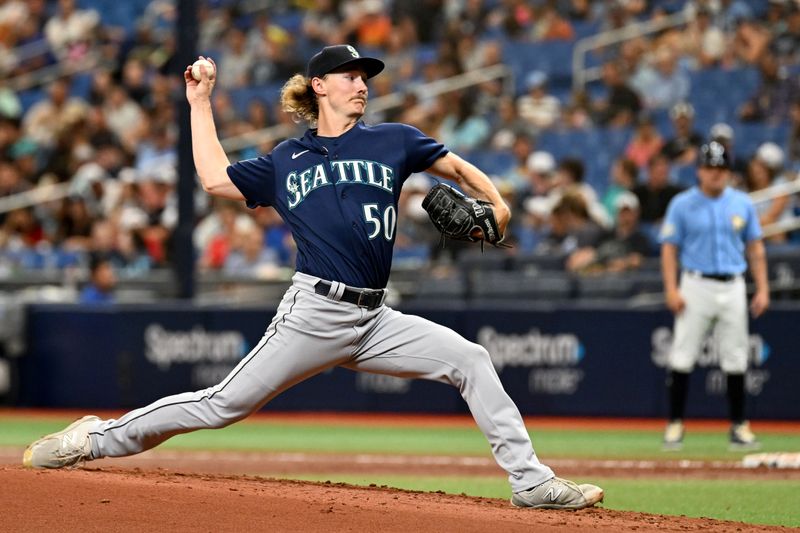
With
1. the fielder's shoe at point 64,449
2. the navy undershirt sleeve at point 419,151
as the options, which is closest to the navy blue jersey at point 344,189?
the navy undershirt sleeve at point 419,151

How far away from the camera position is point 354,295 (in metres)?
5.85

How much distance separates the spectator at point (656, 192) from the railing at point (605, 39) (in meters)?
2.67

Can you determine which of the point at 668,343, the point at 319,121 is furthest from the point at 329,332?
the point at 668,343

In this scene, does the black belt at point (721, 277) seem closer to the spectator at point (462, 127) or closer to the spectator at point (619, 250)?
the spectator at point (619, 250)

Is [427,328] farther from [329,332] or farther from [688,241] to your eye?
[688,241]

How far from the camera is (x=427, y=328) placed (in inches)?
235

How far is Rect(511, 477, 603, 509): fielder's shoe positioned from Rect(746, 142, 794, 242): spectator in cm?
906

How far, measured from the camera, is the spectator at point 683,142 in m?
15.2

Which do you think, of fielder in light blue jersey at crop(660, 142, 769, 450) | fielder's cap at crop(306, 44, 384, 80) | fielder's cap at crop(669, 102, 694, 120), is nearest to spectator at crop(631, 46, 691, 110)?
fielder's cap at crop(669, 102, 694, 120)

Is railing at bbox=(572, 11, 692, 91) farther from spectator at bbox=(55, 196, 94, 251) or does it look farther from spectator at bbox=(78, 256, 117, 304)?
spectator at bbox=(55, 196, 94, 251)

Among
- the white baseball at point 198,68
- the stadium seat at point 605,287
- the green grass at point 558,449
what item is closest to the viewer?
the white baseball at point 198,68

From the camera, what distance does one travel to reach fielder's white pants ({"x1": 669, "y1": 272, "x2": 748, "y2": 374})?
10.2m

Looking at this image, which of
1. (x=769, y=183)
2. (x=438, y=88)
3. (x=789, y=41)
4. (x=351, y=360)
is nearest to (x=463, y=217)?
(x=351, y=360)

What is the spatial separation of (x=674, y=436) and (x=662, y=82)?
7.28 meters
